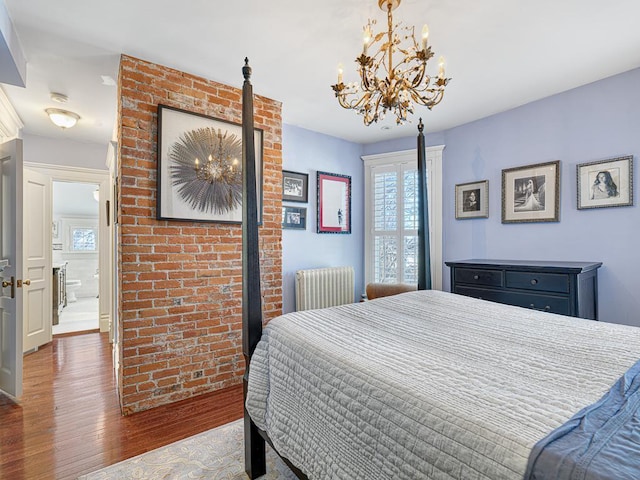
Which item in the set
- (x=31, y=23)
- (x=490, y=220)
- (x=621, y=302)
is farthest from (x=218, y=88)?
(x=621, y=302)

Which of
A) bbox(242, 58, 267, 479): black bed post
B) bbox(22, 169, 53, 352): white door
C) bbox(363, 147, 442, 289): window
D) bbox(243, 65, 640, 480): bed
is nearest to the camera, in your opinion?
bbox(243, 65, 640, 480): bed

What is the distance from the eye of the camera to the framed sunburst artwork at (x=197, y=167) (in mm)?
2439

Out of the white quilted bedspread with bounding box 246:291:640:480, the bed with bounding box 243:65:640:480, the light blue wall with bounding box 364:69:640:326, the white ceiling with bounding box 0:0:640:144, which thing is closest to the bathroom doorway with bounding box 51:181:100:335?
the white ceiling with bounding box 0:0:640:144

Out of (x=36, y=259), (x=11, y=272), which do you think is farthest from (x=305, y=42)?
(x=36, y=259)

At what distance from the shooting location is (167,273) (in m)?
2.46

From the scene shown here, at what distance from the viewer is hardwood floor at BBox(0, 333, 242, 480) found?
5.92ft

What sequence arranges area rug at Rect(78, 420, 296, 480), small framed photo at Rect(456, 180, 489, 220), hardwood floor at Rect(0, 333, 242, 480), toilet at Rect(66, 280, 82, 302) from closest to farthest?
area rug at Rect(78, 420, 296, 480)
hardwood floor at Rect(0, 333, 242, 480)
small framed photo at Rect(456, 180, 489, 220)
toilet at Rect(66, 280, 82, 302)

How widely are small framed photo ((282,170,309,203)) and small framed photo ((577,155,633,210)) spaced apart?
2618 mm

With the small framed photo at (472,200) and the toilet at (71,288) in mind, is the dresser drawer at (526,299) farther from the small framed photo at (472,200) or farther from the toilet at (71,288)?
the toilet at (71,288)

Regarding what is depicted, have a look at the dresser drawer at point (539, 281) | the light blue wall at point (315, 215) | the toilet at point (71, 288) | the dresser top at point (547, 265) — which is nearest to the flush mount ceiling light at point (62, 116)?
the light blue wall at point (315, 215)

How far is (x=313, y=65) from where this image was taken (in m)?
2.43

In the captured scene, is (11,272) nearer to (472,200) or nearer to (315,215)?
(315,215)

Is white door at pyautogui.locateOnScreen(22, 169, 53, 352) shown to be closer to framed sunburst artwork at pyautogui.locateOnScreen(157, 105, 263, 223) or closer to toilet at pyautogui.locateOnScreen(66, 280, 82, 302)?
framed sunburst artwork at pyautogui.locateOnScreen(157, 105, 263, 223)

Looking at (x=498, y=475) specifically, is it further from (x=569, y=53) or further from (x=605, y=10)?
(x=569, y=53)
